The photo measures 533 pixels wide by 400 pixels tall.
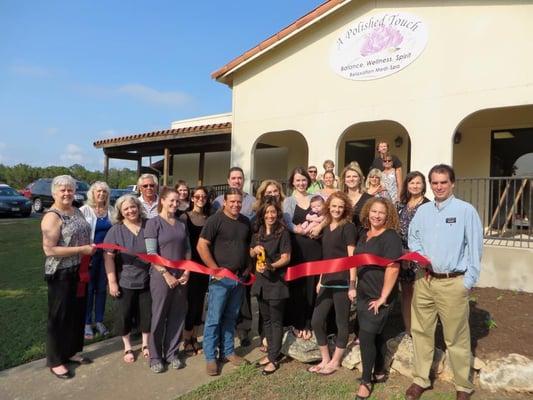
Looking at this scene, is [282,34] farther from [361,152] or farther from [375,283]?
[375,283]

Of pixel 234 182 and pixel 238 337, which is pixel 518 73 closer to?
pixel 234 182

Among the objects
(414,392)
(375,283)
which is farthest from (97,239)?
(414,392)

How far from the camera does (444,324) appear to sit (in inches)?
132

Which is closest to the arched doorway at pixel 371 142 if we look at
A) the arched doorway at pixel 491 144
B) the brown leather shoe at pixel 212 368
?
the arched doorway at pixel 491 144

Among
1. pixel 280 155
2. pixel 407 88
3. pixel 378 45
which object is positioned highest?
pixel 378 45

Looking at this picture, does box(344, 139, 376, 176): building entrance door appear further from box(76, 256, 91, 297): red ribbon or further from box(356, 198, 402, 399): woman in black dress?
box(76, 256, 91, 297): red ribbon

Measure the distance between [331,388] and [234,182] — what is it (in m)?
2.20

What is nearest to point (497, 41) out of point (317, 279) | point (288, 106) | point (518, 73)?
point (518, 73)

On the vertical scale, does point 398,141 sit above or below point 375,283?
above

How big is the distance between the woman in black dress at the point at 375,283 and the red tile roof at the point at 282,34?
20.9ft

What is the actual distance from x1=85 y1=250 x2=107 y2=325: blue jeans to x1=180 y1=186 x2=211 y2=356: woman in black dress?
1176 mm

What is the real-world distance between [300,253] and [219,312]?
0.98 meters

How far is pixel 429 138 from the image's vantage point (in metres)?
7.37

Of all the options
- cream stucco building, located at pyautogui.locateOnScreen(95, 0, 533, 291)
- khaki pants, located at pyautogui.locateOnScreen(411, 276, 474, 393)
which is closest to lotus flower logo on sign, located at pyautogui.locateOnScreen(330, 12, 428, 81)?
cream stucco building, located at pyautogui.locateOnScreen(95, 0, 533, 291)
